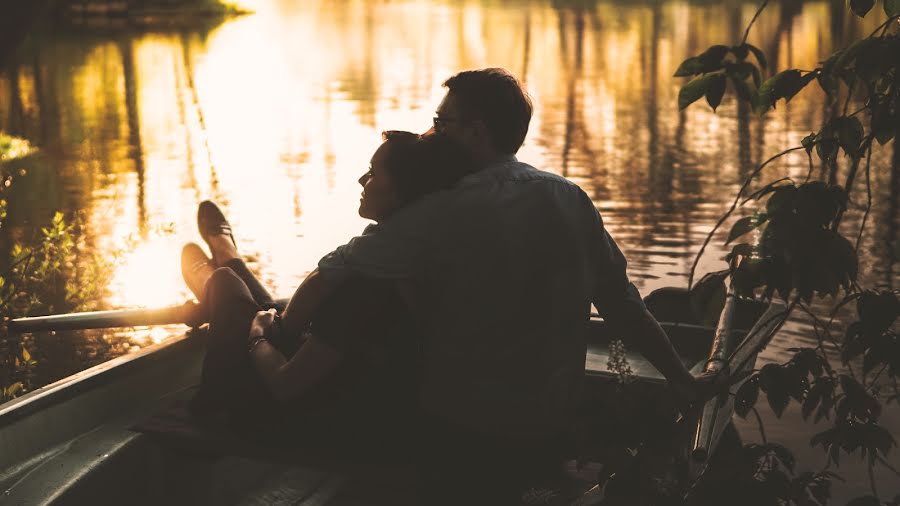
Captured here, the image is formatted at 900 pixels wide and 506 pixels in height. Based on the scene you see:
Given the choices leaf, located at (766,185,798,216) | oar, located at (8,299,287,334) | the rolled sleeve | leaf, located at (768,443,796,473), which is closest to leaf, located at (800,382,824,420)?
leaf, located at (768,443,796,473)

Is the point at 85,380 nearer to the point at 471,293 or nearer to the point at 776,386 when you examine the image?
the point at 471,293

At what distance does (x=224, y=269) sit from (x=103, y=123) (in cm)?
1740

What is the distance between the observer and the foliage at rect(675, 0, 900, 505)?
2.18 m

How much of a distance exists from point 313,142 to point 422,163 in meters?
15.1

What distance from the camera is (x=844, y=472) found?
20.1 feet

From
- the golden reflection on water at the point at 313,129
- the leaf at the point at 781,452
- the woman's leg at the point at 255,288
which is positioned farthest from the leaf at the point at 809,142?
the golden reflection on water at the point at 313,129

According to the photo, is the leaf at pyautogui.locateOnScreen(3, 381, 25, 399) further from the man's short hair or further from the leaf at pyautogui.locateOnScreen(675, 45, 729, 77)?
the leaf at pyautogui.locateOnScreen(675, 45, 729, 77)

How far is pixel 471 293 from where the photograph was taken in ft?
9.78

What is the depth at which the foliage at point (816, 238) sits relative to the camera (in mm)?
2182

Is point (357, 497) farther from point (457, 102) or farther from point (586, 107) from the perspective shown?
point (586, 107)

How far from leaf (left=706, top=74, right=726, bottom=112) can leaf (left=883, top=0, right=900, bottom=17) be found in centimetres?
36

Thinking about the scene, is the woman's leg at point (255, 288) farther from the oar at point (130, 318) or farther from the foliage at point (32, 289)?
the foliage at point (32, 289)

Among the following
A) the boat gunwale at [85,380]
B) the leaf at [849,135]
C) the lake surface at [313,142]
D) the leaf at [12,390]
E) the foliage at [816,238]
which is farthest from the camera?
the lake surface at [313,142]

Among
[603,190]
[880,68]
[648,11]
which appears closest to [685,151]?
[603,190]
